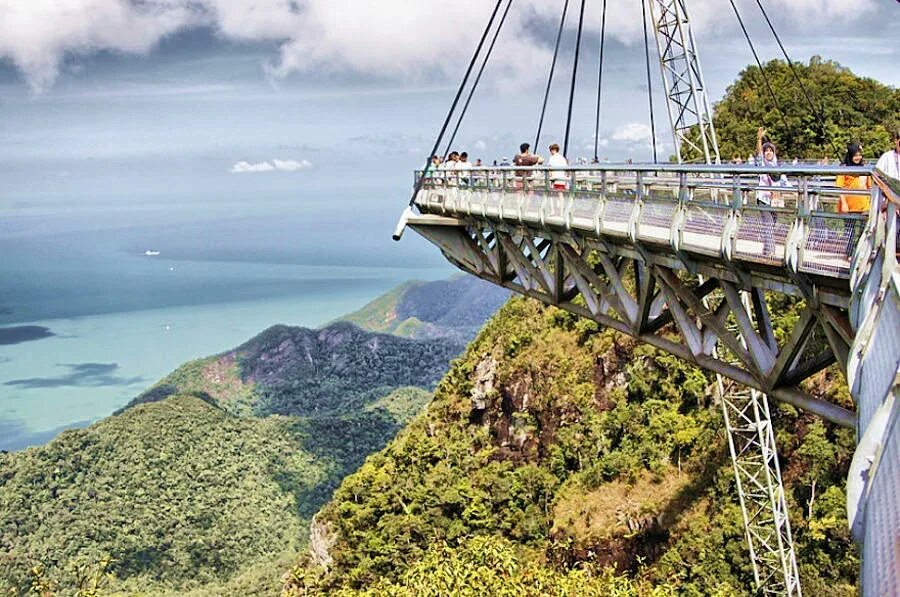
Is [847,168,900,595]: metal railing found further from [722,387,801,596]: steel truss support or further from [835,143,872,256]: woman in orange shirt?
A: [722,387,801,596]: steel truss support

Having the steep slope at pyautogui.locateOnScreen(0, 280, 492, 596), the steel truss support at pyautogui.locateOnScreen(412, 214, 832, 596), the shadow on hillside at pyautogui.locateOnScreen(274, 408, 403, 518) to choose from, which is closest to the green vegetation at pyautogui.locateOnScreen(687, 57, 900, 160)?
the steel truss support at pyautogui.locateOnScreen(412, 214, 832, 596)

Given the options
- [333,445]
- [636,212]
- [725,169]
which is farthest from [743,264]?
[333,445]

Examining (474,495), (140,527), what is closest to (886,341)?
(474,495)

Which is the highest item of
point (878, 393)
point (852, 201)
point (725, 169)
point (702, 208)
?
point (725, 169)

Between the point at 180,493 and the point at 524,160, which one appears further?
the point at 180,493

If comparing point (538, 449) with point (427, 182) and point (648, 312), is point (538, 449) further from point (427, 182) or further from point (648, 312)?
point (648, 312)

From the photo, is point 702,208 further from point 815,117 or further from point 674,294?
point 815,117

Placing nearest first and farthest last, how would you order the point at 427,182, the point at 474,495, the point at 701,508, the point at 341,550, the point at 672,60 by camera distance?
1. the point at 427,182
2. the point at 672,60
3. the point at 701,508
4. the point at 474,495
5. the point at 341,550
